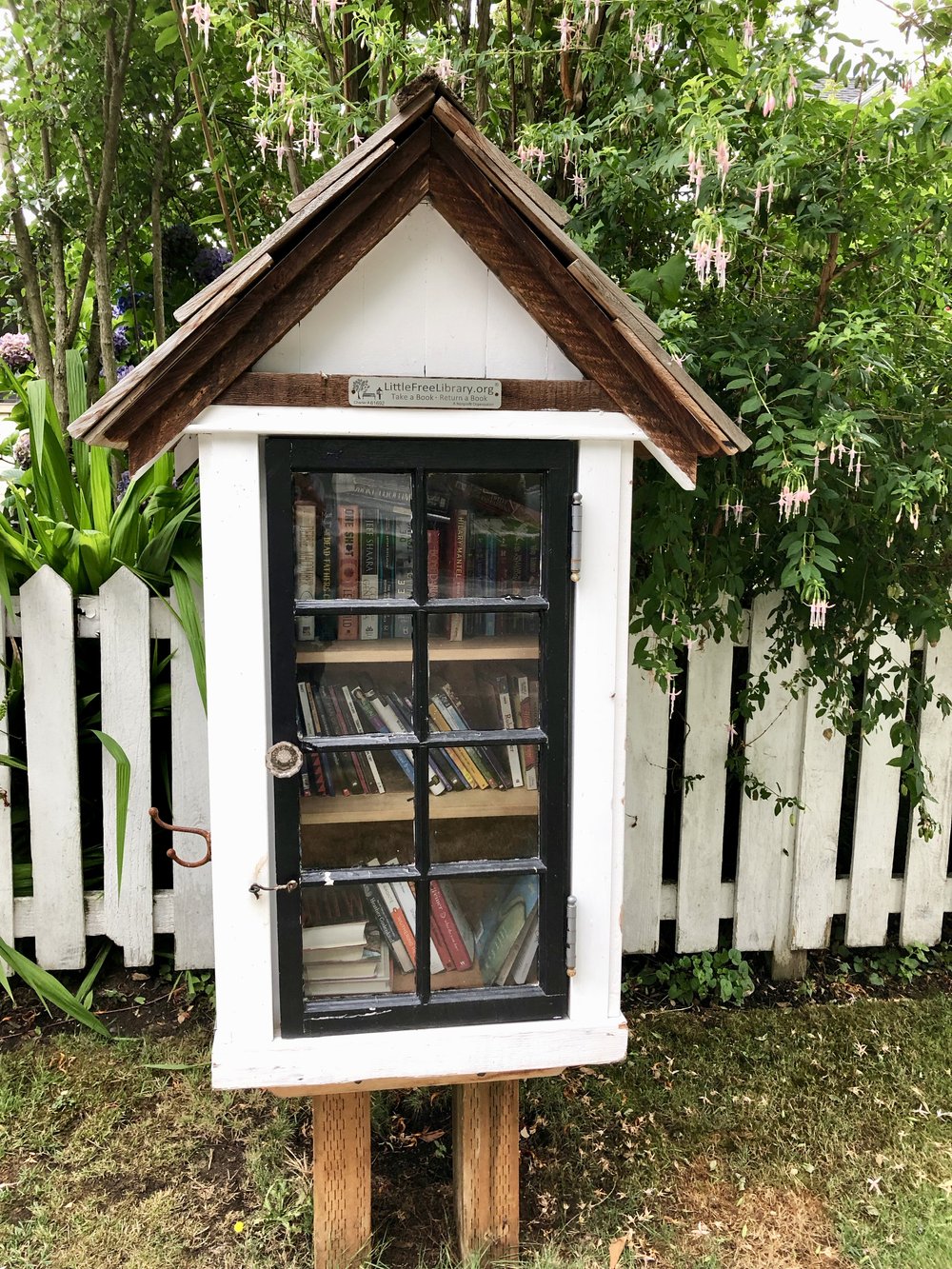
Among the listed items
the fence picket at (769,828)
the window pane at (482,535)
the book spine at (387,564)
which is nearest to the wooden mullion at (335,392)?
the window pane at (482,535)

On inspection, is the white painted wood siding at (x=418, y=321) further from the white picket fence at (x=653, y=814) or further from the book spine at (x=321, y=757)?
the white picket fence at (x=653, y=814)

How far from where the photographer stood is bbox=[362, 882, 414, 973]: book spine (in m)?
1.94

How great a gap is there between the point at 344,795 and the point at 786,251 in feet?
5.98

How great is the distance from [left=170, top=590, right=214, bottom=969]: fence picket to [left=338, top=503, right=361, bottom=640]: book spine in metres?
1.22

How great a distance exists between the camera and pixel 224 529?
68.9 inches

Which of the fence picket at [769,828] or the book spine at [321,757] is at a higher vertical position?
the book spine at [321,757]

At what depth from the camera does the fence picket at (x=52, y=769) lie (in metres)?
2.84

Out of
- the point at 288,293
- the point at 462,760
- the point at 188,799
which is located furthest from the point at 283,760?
the point at 188,799

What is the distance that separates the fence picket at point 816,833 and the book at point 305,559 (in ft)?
6.96

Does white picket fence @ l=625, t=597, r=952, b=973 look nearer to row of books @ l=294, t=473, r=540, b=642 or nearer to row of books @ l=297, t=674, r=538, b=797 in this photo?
row of books @ l=297, t=674, r=538, b=797

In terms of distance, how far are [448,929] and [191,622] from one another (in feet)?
4.31

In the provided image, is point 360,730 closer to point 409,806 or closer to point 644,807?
point 409,806

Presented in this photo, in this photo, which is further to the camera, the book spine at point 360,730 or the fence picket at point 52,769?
the fence picket at point 52,769

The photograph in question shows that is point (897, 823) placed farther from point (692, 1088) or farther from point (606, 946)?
point (606, 946)
